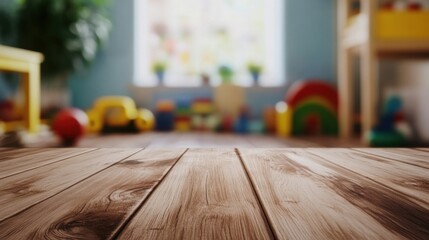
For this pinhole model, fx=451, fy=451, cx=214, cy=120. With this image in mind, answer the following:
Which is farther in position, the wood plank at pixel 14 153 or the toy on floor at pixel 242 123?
the toy on floor at pixel 242 123

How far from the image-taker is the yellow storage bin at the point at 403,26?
266cm

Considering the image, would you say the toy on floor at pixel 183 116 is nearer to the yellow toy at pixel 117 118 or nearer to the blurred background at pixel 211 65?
→ the blurred background at pixel 211 65

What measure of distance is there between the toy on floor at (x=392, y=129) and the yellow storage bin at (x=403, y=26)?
0.38 metres

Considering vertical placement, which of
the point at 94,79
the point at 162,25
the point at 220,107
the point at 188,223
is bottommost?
the point at 188,223

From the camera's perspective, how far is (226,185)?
761 mm

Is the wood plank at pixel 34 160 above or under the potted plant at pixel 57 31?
under

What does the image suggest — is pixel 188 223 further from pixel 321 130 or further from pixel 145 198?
pixel 321 130

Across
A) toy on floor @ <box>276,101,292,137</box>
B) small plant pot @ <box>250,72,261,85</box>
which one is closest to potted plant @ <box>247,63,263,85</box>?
small plant pot @ <box>250,72,261,85</box>

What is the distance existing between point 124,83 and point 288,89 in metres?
1.52

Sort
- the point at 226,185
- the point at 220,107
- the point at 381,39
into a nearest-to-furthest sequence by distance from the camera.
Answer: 1. the point at 226,185
2. the point at 381,39
3. the point at 220,107

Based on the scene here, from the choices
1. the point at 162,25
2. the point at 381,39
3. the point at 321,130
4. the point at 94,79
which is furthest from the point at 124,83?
the point at 381,39

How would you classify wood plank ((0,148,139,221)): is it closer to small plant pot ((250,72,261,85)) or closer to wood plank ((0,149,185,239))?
wood plank ((0,149,185,239))

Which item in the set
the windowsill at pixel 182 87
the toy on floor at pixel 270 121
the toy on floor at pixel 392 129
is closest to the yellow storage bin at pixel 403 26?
the toy on floor at pixel 392 129

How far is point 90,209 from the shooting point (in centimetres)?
59
